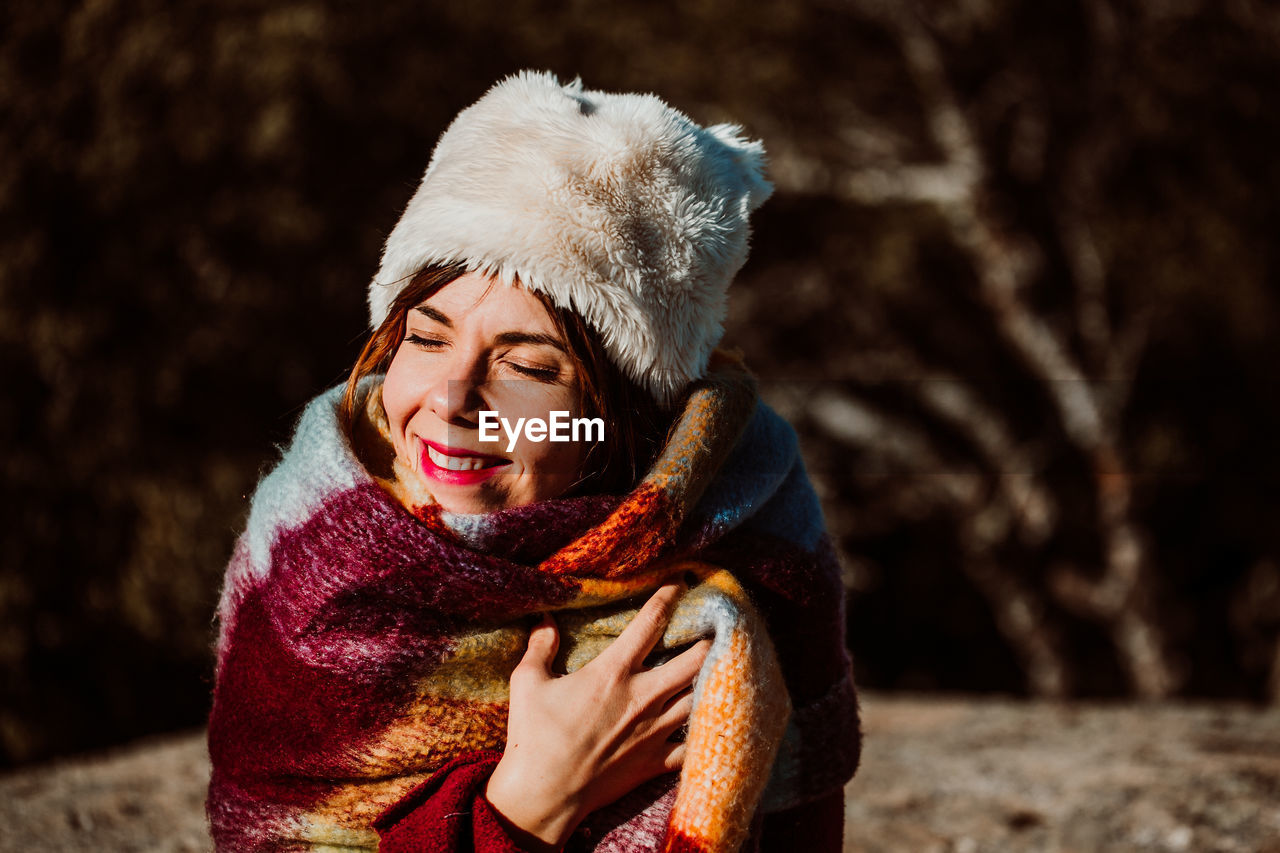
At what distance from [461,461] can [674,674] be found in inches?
15.8

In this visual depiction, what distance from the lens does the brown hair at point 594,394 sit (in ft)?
4.68

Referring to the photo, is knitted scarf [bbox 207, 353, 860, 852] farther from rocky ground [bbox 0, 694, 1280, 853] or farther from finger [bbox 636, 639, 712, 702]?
rocky ground [bbox 0, 694, 1280, 853]

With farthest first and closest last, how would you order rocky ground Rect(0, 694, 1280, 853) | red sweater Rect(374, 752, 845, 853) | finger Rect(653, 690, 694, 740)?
1. rocky ground Rect(0, 694, 1280, 853)
2. finger Rect(653, 690, 694, 740)
3. red sweater Rect(374, 752, 845, 853)

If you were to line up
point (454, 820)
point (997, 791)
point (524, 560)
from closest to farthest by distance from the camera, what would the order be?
point (454, 820), point (524, 560), point (997, 791)

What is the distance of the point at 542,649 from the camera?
141cm

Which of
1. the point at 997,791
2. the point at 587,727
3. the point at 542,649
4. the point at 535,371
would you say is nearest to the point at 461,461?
the point at 535,371

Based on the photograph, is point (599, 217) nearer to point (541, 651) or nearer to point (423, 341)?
point (423, 341)

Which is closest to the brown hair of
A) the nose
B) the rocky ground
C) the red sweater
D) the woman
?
the woman

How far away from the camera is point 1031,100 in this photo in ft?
24.5

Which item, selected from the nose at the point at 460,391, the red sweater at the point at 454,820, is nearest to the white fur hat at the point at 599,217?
the nose at the point at 460,391

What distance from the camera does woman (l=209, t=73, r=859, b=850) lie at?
136 centimetres

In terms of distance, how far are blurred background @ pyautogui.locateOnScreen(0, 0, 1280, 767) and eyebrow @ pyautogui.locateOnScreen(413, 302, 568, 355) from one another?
4180 millimetres

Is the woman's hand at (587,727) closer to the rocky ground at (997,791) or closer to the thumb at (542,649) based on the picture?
the thumb at (542,649)

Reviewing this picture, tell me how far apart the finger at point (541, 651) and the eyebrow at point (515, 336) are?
0.38m
